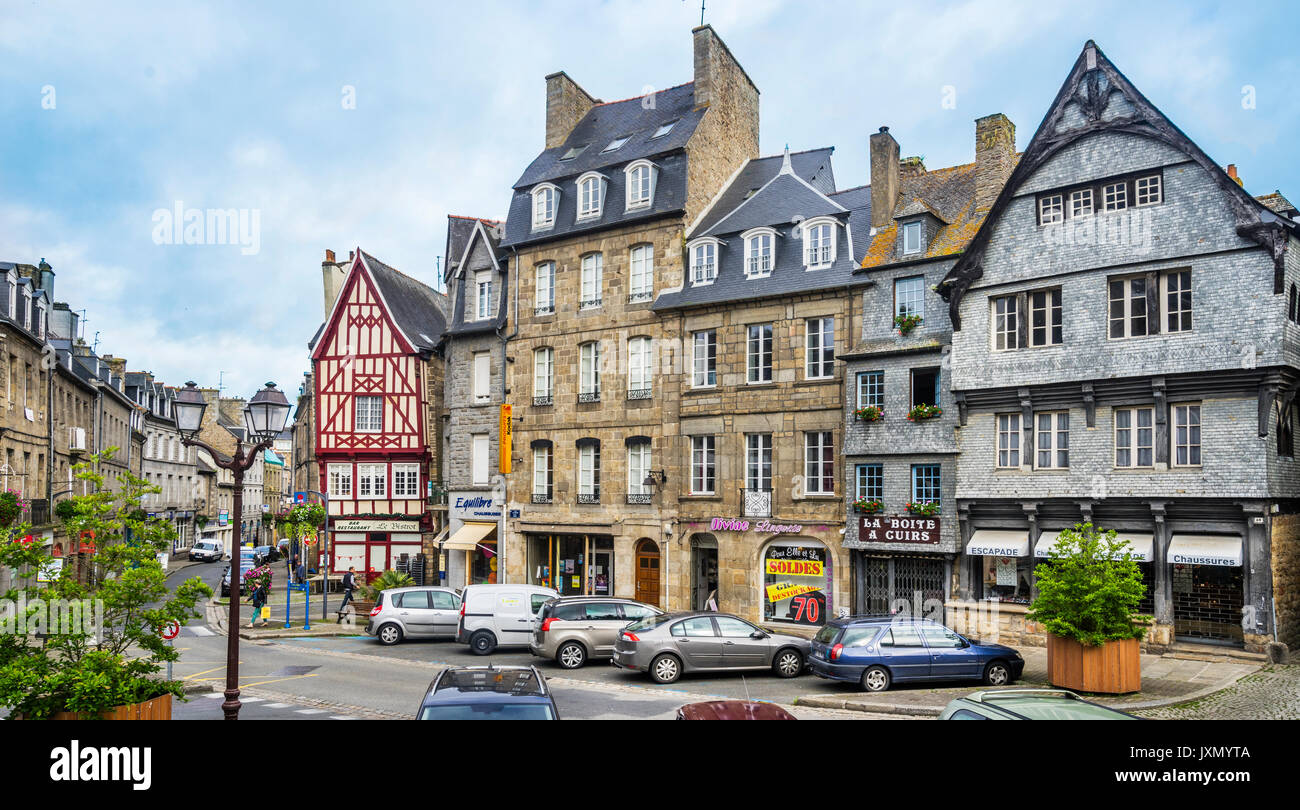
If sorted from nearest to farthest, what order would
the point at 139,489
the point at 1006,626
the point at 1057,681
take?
the point at 139,489 → the point at 1057,681 → the point at 1006,626

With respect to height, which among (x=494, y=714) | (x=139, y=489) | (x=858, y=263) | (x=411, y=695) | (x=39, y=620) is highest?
(x=858, y=263)

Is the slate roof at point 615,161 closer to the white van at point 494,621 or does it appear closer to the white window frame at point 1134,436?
the white van at point 494,621

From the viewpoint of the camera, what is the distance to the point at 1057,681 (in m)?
16.1

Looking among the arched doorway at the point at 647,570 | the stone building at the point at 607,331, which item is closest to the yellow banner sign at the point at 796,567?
the stone building at the point at 607,331

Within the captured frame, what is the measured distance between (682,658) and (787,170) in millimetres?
17677

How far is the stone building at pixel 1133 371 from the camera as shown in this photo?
1936cm

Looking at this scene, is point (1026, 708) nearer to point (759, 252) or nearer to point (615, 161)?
point (759, 252)

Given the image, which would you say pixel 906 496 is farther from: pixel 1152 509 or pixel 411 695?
pixel 411 695

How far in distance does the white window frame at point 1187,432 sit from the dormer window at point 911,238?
7.47m

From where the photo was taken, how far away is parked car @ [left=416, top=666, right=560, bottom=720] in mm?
8484

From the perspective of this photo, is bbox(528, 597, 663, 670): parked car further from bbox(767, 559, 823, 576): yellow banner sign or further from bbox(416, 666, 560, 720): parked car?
bbox(416, 666, 560, 720): parked car

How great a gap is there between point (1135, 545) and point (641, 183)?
1829 cm

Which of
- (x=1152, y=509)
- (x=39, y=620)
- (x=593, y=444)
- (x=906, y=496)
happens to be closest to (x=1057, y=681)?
(x=1152, y=509)

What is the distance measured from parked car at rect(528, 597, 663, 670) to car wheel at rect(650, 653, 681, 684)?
2.14m
